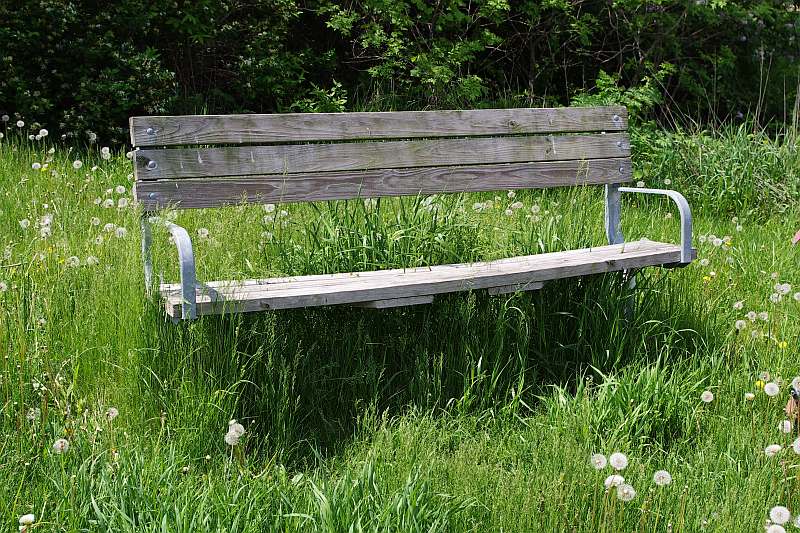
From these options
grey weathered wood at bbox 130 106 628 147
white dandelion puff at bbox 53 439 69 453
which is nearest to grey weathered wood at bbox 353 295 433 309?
grey weathered wood at bbox 130 106 628 147

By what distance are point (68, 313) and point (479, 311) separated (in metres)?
1.44

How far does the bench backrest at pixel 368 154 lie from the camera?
3.28m

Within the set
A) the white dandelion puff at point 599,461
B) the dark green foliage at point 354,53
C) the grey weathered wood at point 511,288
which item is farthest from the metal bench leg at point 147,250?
the dark green foliage at point 354,53

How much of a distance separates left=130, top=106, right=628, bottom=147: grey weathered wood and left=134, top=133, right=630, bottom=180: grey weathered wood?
4cm

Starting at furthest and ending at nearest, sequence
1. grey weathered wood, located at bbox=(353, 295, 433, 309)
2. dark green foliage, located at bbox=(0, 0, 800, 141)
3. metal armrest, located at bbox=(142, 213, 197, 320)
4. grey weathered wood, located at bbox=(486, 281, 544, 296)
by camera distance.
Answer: dark green foliage, located at bbox=(0, 0, 800, 141), grey weathered wood, located at bbox=(486, 281, 544, 296), grey weathered wood, located at bbox=(353, 295, 433, 309), metal armrest, located at bbox=(142, 213, 197, 320)

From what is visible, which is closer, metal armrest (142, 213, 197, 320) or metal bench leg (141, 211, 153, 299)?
metal armrest (142, 213, 197, 320)

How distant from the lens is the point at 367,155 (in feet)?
Result: 12.1

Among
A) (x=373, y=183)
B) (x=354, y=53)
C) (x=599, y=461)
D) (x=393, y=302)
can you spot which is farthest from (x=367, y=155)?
(x=354, y=53)

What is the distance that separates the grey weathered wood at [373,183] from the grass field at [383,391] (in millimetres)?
140

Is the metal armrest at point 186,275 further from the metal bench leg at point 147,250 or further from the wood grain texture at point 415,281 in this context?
the metal bench leg at point 147,250

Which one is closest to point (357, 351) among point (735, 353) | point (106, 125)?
point (735, 353)

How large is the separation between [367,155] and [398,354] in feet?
2.73

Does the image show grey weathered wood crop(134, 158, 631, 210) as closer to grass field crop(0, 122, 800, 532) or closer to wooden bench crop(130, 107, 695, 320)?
wooden bench crop(130, 107, 695, 320)

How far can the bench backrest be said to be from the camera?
A: 3.28m
